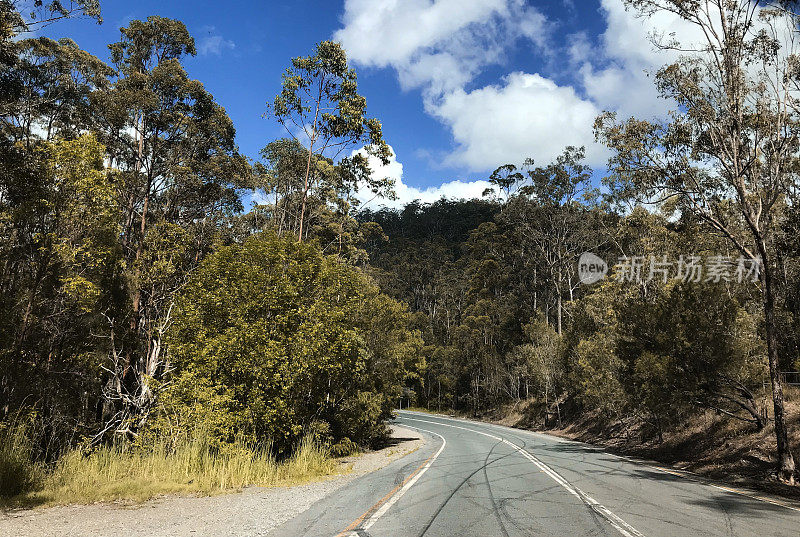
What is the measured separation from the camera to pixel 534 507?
7578 mm

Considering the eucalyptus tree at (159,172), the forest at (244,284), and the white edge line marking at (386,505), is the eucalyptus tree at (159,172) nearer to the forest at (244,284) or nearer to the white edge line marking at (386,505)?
the forest at (244,284)

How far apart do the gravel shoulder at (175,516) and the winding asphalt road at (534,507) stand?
52cm

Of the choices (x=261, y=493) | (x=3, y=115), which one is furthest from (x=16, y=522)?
(x=3, y=115)

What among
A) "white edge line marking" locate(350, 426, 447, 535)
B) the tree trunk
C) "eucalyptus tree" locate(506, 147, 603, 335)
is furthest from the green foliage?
"eucalyptus tree" locate(506, 147, 603, 335)

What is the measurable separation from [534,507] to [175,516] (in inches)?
230

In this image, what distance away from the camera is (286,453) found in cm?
1462

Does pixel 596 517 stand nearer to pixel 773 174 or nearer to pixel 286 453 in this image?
pixel 286 453

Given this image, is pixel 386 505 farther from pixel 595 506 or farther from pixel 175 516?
pixel 595 506

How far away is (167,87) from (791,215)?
79.8 ft

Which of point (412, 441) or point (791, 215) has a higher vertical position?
point (791, 215)

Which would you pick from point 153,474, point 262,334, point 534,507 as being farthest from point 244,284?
point 534,507

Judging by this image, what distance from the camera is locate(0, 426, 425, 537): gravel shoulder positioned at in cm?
615

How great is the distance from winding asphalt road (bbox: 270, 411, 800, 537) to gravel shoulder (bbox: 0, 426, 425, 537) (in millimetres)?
517

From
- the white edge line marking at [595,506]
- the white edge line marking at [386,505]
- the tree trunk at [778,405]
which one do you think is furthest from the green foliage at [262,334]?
the tree trunk at [778,405]
